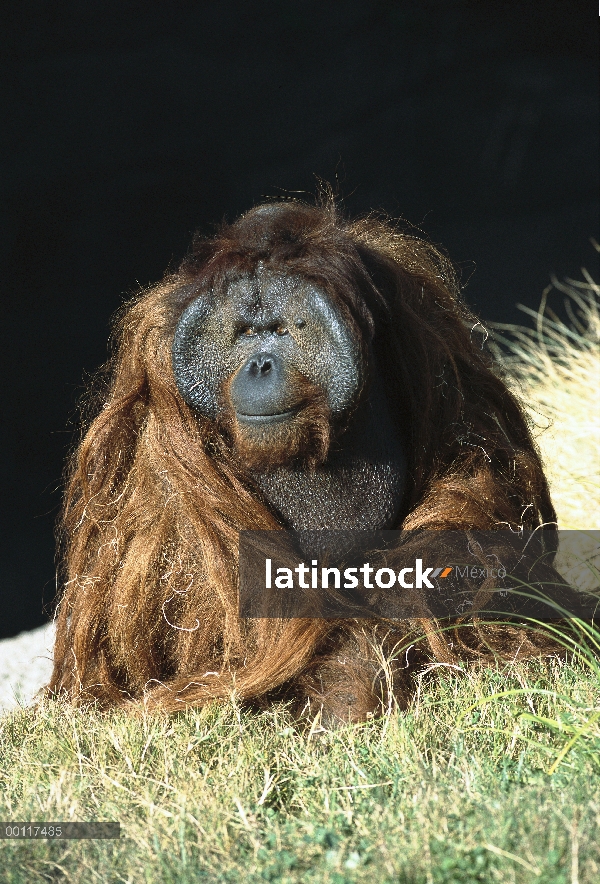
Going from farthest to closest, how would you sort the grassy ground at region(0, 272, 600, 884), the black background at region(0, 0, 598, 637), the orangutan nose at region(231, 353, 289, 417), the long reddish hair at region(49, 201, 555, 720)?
the black background at region(0, 0, 598, 637), the long reddish hair at region(49, 201, 555, 720), the orangutan nose at region(231, 353, 289, 417), the grassy ground at region(0, 272, 600, 884)

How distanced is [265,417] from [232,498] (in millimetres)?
237

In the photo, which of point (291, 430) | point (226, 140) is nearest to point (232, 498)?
point (291, 430)

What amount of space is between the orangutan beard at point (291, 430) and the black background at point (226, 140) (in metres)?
2.47

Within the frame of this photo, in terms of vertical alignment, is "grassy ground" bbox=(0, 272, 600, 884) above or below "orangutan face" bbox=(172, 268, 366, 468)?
below

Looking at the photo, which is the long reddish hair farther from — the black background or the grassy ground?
the black background

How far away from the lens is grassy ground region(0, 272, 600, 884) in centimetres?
148

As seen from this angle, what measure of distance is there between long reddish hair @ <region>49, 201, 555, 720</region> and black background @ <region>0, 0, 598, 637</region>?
2088 millimetres

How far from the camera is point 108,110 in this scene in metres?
4.98

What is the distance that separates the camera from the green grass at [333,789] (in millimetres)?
1482

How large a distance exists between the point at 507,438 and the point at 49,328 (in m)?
3.36
